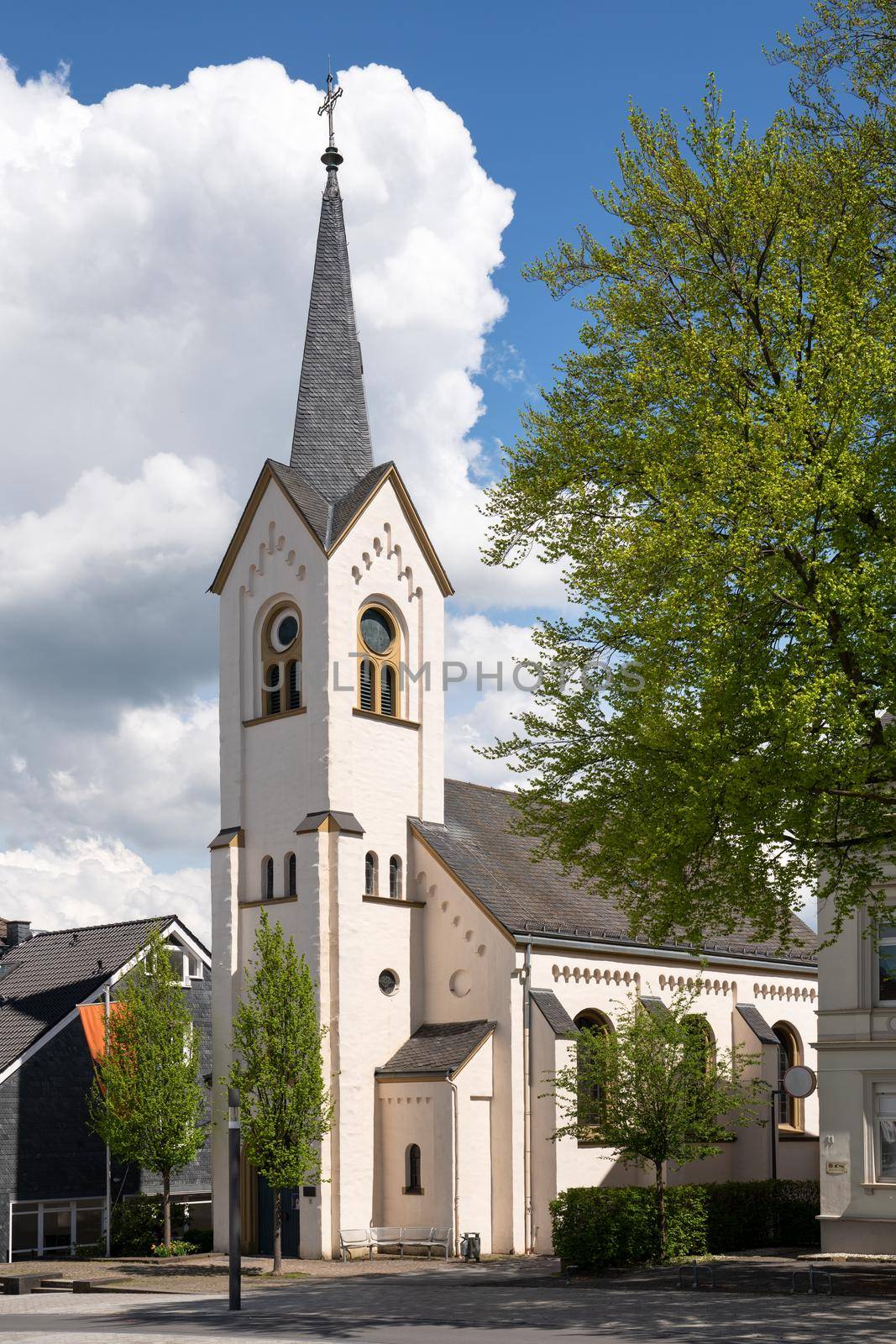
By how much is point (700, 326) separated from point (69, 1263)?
84.3ft

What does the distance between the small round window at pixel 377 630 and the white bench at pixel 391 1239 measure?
1311cm

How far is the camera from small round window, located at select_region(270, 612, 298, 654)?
124ft

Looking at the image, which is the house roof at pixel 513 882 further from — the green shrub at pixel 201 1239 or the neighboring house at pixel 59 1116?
the green shrub at pixel 201 1239

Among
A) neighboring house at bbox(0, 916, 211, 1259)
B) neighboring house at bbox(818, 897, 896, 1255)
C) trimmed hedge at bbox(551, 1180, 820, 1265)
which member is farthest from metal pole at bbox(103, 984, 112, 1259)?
neighboring house at bbox(818, 897, 896, 1255)

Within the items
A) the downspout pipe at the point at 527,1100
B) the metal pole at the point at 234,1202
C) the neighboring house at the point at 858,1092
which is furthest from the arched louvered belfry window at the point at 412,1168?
the metal pole at the point at 234,1202

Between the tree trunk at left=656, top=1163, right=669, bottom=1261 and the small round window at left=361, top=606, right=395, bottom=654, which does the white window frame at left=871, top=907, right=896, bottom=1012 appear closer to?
the tree trunk at left=656, top=1163, right=669, bottom=1261

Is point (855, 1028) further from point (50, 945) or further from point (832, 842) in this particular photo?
point (50, 945)

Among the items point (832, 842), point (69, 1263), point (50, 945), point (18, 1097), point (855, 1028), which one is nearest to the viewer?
point (832, 842)

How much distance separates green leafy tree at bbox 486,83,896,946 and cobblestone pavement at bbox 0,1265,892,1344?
5201 millimetres

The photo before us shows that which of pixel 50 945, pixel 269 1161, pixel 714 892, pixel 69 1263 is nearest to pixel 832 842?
pixel 714 892

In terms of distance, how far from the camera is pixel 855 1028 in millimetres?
29594

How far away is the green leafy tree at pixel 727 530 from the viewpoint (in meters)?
19.5

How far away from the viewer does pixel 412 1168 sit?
113 feet

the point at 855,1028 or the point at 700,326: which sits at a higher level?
the point at 700,326
